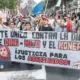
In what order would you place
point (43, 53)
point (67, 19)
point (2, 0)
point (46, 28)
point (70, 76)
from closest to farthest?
1. point (70, 76)
2. point (43, 53)
3. point (46, 28)
4. point (67, 19)
5. point (2, 0)

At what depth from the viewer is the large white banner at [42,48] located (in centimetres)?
832

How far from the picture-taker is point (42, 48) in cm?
884

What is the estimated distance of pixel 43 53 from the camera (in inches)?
347

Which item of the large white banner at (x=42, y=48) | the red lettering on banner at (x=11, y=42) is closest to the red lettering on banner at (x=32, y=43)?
the large white banner at (x=42, y=48)

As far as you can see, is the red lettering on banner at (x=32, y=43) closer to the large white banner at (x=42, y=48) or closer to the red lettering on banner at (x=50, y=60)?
the large white banner at (x=42, y=48)

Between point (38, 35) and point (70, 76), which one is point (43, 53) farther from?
point (70, 76)

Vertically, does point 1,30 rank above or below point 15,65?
above

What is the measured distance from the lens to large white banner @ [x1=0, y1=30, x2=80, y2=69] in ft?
27.3

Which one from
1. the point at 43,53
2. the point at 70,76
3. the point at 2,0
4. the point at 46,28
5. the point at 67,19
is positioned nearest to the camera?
the point at 70,76

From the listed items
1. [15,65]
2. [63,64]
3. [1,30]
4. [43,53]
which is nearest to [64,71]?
[63,64]

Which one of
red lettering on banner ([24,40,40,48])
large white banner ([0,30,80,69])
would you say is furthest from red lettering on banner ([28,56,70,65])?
red lettering on banner ([24,40,40,48])

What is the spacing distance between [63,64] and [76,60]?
37 centimetres

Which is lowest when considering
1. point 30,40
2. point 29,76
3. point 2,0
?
point 29,76

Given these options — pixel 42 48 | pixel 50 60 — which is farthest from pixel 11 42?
pixel 50 60
